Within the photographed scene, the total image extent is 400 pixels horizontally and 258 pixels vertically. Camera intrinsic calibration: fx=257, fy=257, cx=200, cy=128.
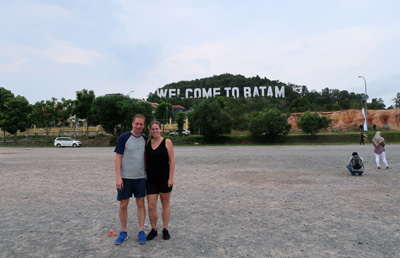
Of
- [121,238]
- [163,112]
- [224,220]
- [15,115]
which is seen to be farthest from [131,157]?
→ [15,115]

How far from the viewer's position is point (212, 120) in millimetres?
40500

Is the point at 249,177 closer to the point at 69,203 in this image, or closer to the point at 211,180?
the point at 211,180

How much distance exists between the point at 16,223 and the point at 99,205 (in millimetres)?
1602

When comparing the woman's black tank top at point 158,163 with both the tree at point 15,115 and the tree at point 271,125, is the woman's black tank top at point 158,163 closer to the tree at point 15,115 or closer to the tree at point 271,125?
the tree at point 271,125

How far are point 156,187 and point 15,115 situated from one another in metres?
52.3

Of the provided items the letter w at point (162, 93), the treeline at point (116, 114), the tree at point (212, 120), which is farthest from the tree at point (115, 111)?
the letter w at point (162, 93)

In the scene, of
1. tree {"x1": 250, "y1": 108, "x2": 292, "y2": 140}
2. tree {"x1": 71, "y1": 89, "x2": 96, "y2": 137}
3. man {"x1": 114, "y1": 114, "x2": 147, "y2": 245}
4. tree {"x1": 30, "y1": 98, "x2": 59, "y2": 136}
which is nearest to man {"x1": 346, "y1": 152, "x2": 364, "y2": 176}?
man {"x1": 114, "y1": 114, "x2": 147, "y2": 245}

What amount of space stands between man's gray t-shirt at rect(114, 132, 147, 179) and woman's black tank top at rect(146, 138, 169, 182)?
0.36ft

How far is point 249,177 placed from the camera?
956 centimetres


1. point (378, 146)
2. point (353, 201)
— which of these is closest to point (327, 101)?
point (378, 146)

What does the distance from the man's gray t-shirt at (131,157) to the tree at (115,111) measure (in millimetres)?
37462

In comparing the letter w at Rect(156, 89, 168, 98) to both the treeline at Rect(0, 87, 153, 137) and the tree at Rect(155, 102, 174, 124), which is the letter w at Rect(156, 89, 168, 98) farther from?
the treeline at Rect(0, 87, 153, 137)

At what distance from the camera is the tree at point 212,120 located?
4016 centimetres

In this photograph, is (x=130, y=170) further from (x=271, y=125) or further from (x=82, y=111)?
(x=82, y=111)
